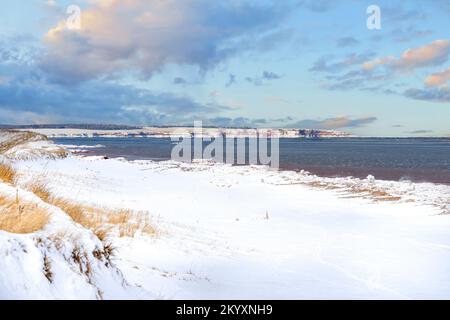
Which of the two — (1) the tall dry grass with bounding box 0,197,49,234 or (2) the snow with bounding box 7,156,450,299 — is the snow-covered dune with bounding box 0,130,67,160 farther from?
(1) the tall dry grass with bounding box 0,197,49,234

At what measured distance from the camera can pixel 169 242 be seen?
29.5ft

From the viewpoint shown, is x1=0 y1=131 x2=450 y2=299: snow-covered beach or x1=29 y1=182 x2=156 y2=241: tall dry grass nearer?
x1=0 y1=131 x2=450 y2=299: snow-covered beach

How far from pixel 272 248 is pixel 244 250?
3.08 feet

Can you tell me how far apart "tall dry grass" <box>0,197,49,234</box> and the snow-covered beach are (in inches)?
5.2

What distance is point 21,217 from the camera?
4.95m

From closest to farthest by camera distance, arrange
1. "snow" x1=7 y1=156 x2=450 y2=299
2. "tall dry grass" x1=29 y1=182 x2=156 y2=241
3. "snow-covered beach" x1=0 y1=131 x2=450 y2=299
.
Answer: "snow-covered beach" x1=0 y1=131 x2=450 y2=299, "snow" x1=7 y1=156 x2=450 y2=299, "tall dry grass" x1=29 y1=182 x2=156 y2=241

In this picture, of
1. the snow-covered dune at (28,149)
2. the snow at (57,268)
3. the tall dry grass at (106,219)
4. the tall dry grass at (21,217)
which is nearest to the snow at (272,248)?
the snow at (57,268)

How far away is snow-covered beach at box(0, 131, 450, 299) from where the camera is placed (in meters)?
4.21

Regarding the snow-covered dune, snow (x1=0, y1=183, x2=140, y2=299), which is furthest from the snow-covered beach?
the snow-covered dune

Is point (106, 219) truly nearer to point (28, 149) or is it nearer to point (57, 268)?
point (57, 268)

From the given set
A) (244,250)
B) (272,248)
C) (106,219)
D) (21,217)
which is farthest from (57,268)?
(272,248)

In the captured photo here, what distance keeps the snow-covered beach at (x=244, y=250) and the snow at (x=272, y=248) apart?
20 mm
